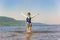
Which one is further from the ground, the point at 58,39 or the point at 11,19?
the point at 11,19

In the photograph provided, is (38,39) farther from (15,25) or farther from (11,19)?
(15,25)

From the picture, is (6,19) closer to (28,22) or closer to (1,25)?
(1,25)

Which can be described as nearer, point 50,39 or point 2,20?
point 50,39

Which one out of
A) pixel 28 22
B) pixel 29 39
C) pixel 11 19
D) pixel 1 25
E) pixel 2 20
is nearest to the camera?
pixel 29 39

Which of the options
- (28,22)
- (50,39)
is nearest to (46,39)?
(50,39)

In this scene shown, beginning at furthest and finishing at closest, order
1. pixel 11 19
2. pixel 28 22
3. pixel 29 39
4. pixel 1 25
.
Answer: pixel 1 25
pixel 11 19
pixel 28 22
pixel 29 39

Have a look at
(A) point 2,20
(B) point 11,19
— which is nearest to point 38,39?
(B) point 11,19

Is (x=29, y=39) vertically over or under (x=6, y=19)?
under

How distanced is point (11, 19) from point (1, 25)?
1943 millimetres

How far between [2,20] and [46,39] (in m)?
6.35

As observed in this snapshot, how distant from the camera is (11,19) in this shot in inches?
433

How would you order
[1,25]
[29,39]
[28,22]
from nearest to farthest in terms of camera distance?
1. [29,39]
2. [28,22]
3. [1,25]

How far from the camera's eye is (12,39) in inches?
231

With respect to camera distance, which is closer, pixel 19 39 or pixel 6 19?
pixel 19 39
